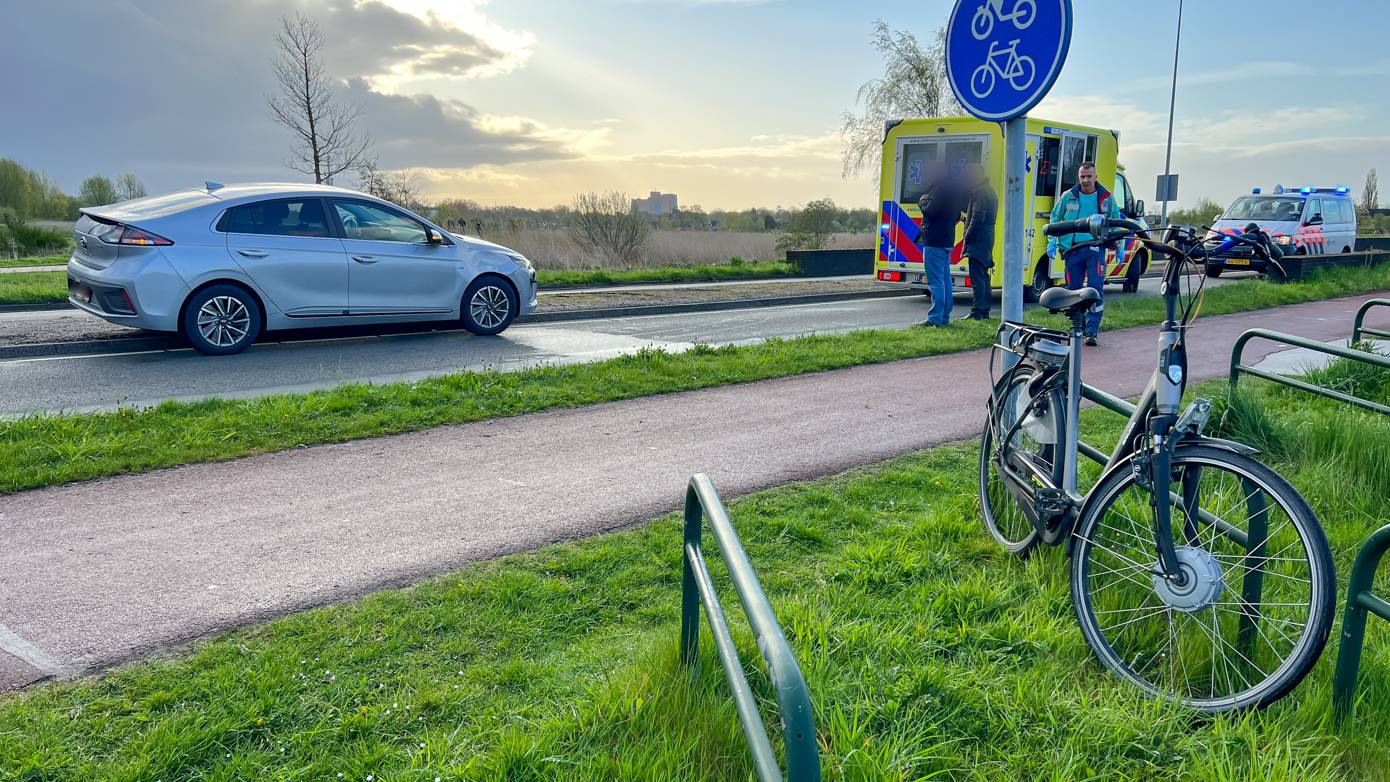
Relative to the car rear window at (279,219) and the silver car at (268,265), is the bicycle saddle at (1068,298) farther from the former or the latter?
the car rear window at (279,219)

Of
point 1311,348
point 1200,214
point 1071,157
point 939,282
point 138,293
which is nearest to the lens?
point 1311,348

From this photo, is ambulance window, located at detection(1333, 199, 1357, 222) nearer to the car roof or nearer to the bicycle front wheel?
the car roof

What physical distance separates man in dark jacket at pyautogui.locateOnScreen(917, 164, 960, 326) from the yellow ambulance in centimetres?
256

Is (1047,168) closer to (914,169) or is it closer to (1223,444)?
(914,169)

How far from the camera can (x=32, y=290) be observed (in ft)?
43.8

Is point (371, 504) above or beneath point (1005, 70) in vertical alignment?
beneath

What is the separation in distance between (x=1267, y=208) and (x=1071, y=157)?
445 inches

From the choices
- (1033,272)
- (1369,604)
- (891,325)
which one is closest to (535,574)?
(1369,604)

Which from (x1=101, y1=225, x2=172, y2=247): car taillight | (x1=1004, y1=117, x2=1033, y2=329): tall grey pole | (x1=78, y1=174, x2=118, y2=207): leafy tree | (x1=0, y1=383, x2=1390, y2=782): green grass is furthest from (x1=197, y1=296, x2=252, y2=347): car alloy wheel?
(x1=78, y1=174, x2=118, y2=207): leafy tree

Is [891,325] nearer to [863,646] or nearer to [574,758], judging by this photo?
[863,646]

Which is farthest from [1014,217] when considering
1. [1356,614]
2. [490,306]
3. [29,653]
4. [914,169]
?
[914,169]

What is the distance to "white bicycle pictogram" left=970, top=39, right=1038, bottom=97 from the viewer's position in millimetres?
4834

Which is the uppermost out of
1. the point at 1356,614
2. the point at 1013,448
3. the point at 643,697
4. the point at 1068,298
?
the point at 1068,298

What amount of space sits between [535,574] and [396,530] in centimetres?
102
